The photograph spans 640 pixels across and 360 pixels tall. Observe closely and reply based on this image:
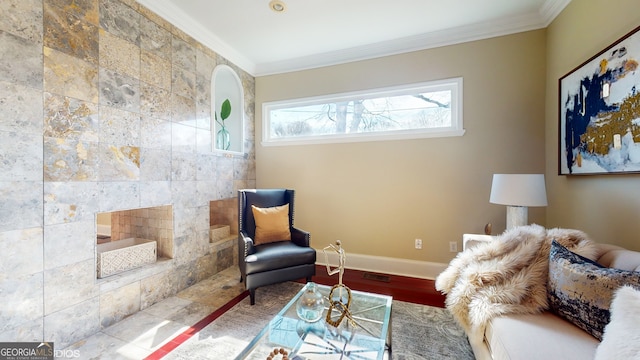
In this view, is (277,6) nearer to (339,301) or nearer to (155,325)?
(339,301)

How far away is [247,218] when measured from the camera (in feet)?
8.75

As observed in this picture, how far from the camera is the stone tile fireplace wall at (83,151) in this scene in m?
1.45

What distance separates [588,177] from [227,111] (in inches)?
140

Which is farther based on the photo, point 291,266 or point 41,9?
point 291,266

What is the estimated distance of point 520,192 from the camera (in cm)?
190

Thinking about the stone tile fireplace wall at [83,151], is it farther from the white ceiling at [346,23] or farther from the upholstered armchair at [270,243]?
the upholstered armchair at [270,243]

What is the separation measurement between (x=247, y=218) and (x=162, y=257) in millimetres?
888

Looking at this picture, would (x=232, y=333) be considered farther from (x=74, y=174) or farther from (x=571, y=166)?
(x=571, y=166)

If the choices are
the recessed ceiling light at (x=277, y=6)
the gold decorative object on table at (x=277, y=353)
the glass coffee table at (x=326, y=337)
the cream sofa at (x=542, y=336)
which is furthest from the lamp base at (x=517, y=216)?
the recessed ceiling light at (x=277, y=6)

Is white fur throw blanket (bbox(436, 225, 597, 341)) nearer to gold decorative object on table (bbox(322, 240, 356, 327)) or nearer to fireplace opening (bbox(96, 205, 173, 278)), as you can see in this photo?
gold decorative object on table (bbox(322, 240, 356, 327))

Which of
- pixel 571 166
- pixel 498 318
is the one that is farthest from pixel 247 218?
pixel 571 166

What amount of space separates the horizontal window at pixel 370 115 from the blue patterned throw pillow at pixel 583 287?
170 cm

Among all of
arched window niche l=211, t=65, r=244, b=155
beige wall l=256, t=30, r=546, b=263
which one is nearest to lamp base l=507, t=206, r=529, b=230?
beige wall l=256, t=30, r=546, b=263

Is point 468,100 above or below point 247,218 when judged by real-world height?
above
